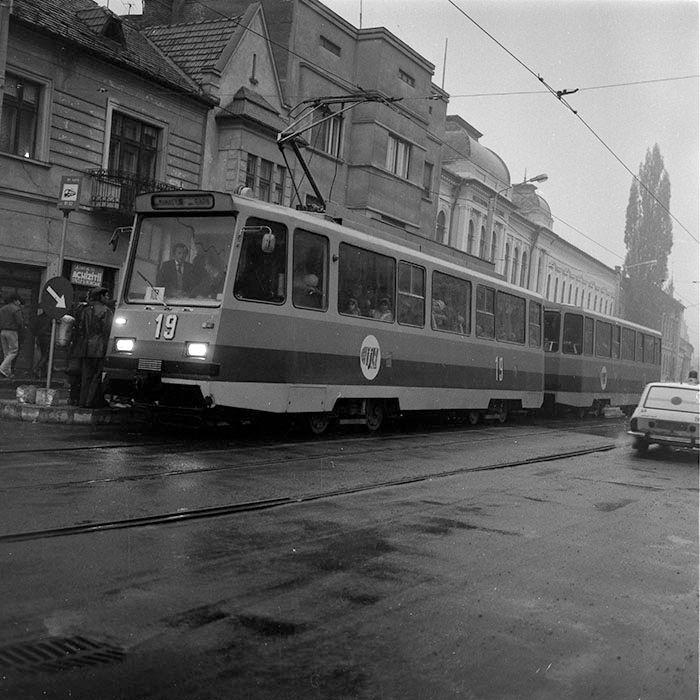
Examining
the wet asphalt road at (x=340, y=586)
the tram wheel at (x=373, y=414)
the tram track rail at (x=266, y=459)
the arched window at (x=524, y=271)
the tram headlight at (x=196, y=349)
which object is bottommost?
the wet asphalt road at (x=340, y=586)

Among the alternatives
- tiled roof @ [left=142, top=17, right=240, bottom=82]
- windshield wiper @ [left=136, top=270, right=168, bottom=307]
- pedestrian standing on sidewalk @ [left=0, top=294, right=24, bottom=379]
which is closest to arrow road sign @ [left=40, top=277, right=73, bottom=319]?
windshield wiper @ [left=136, top=270, right=168, bottom=307]

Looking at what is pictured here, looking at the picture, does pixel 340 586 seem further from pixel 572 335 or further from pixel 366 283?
pixel 572 335

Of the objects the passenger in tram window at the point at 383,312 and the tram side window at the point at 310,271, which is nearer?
the tram side window at the point at 310,271

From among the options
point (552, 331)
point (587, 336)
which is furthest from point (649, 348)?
point (552, 331)

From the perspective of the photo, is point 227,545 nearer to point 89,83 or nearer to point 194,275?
point 194,275

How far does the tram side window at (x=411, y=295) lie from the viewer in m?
15.7

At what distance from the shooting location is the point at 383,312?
1512 centimetres

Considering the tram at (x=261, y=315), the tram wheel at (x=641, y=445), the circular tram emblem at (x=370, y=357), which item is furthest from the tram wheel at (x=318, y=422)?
the tram wheel at (x=641, y=445)

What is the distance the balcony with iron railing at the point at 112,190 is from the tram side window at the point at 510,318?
8.57 metres

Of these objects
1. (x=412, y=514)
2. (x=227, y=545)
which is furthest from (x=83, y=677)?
(x=412, y=514)

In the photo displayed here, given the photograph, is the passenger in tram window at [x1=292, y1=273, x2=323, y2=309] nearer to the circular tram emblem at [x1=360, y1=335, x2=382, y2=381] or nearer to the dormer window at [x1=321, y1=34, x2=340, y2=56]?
the circular tram emblem at [x1=360, y1=335, x2=382, y2=381]

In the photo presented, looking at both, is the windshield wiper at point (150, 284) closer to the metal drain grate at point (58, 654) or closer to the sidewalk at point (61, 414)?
the sidewalk at point (61, 414)

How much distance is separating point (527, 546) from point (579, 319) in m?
20.8

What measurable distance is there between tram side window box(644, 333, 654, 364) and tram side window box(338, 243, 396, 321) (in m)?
20.6
